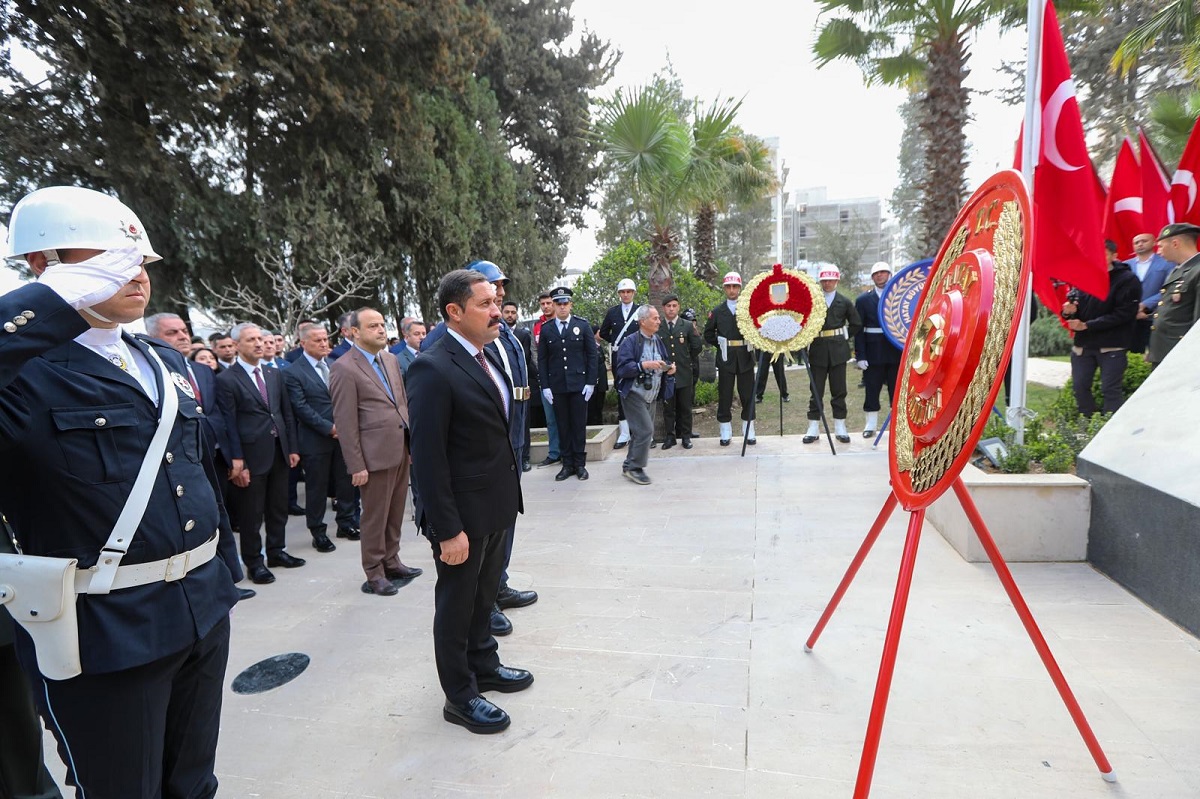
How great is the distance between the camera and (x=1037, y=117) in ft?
15.0

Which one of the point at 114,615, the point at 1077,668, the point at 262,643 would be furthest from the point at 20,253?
the point at 1077,668

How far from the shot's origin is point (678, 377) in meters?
8.05

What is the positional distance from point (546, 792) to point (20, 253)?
7.34 ft

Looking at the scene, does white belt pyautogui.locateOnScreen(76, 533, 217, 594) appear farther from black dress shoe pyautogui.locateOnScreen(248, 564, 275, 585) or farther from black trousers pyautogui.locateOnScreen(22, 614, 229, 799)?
black dress shoe pyautogui.locateOnScreen(248, 564, 275, 585)

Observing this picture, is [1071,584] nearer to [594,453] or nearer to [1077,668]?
[1077,668]

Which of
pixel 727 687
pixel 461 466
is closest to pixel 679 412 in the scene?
pixel 727 687

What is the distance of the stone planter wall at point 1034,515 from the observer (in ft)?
12.8

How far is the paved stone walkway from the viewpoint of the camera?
7.50ft

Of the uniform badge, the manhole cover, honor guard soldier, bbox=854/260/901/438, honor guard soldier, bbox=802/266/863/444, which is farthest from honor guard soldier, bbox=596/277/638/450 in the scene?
the uniform badge

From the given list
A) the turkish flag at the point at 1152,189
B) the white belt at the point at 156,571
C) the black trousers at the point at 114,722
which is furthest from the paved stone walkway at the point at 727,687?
the turkish flag at the point at 1152,189

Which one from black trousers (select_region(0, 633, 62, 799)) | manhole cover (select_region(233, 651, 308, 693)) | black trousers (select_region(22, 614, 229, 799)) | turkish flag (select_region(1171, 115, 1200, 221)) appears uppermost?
turkish flag (select_region(1171, 115, 1200, 221))

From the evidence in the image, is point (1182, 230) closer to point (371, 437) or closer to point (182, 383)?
point (371, 437)

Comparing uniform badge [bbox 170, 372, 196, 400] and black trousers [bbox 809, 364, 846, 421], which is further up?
uniform badge [bbox 170, 372, 196, 400]

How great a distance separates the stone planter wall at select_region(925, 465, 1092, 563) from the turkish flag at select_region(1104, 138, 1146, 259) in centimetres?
719
